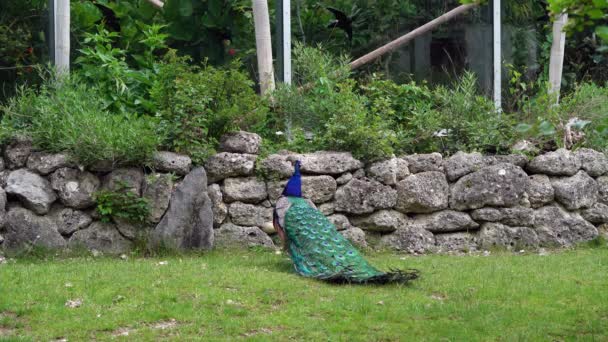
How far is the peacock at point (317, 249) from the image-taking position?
8.45m

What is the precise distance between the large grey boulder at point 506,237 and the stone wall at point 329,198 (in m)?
0.01

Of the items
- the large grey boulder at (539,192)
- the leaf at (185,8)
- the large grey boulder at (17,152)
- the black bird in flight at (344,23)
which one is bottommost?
the large grey boulder at (539,192)

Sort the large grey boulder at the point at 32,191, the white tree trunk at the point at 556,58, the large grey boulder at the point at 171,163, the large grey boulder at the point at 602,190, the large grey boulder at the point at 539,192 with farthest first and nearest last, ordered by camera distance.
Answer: the white tree trunk at the point at 556,58, the large grey boulder at the point at 602,190, the large grey boulder at the point at 539,192, the large grey boulder at the point at 171,163, the large grey boulder at the point at 32,191

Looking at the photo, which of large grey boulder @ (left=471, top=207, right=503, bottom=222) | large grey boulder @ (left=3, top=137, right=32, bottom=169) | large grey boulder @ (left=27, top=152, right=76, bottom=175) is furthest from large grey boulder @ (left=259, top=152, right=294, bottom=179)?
large grey boulder @ (left=3, top=137, right=32, bottom=169)

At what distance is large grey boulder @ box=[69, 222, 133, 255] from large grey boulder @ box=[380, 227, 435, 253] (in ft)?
A: 10.3

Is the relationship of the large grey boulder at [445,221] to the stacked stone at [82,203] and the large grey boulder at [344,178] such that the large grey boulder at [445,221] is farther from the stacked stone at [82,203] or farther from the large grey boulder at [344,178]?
the stacked stone at [82,203]

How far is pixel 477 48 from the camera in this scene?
45.3 feet

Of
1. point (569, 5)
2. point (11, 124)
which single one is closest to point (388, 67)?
point (11, 124)

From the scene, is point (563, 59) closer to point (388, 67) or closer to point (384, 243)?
point (388, 67)

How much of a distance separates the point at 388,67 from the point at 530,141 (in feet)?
8.06

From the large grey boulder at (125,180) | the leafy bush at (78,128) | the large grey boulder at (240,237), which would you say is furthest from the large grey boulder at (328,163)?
the large grey boulder at (125,180)

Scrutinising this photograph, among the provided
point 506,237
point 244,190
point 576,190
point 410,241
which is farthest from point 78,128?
point 576,190

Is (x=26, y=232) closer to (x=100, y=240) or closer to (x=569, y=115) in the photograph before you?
(x=100, y=240)

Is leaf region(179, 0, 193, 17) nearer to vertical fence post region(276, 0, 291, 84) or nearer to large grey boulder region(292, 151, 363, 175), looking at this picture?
vertical fence post region(276, 0, 291, 84)
